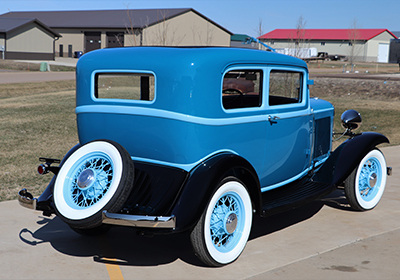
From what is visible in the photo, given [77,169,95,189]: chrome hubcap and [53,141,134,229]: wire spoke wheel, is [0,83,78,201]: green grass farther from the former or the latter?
[77,169,95,189]: chrome hubcap

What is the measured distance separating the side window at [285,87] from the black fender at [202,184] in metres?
0.96

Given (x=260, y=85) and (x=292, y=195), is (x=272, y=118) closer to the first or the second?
(x=260, y=85)

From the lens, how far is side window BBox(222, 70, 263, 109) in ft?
13.3

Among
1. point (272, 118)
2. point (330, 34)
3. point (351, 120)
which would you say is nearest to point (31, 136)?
point (351, 120)

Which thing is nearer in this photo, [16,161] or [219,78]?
[219,78]

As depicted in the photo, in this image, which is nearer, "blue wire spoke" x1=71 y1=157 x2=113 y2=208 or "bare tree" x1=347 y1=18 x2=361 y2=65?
"blue wire spoke" x1=71 y1=157 x2=113 y2=208

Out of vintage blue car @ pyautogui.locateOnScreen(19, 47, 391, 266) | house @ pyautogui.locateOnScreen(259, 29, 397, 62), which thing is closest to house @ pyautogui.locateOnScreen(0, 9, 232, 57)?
house @ pyautogui.locateOnScreen(259, 29, 397, 62)

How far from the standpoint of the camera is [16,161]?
7.34 m

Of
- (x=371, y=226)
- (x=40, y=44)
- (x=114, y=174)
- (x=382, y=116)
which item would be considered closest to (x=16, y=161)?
(x=114, y=174)

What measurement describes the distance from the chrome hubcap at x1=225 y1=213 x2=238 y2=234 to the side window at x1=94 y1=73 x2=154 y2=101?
1.25 m

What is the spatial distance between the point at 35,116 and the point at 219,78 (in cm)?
965

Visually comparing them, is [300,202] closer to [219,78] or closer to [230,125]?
[230,125]

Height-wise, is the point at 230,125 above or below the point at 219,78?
below

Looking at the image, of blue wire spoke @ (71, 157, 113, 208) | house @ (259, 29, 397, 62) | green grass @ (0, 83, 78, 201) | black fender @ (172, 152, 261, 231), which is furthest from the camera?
house @ (259, 29, 397, 62)
